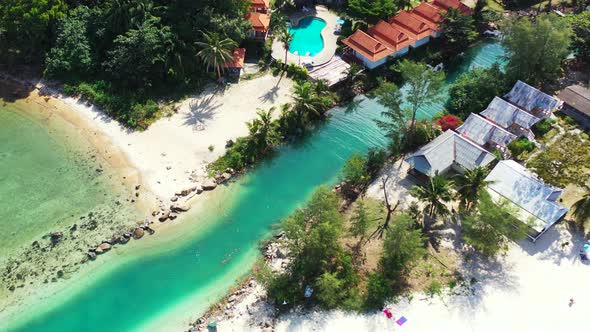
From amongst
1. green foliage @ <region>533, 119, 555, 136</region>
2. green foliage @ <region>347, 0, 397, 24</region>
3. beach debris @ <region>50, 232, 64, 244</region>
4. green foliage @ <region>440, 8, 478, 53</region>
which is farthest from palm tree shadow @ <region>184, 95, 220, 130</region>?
green foliage @ <region>533, 119, 555, 136</region>

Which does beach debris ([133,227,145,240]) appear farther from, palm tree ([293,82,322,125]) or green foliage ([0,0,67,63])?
green foliage ([0,0,67,63])

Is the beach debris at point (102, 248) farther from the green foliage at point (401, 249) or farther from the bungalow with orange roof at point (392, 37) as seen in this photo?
the bungalow with orange roof at point (392, 37)

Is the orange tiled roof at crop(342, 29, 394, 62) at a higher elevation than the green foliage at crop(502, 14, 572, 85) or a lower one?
lower

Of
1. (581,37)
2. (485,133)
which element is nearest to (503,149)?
(485,133)

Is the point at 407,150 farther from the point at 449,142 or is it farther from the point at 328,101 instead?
the point at 328,101

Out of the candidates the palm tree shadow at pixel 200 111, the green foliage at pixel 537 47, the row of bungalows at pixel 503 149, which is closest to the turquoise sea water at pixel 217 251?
the row of bungalows at pixel 503 149

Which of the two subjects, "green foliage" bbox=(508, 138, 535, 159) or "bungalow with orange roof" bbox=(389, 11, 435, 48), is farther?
"bungalow with orange roof" bbox=(389, 11, 435, 48)
